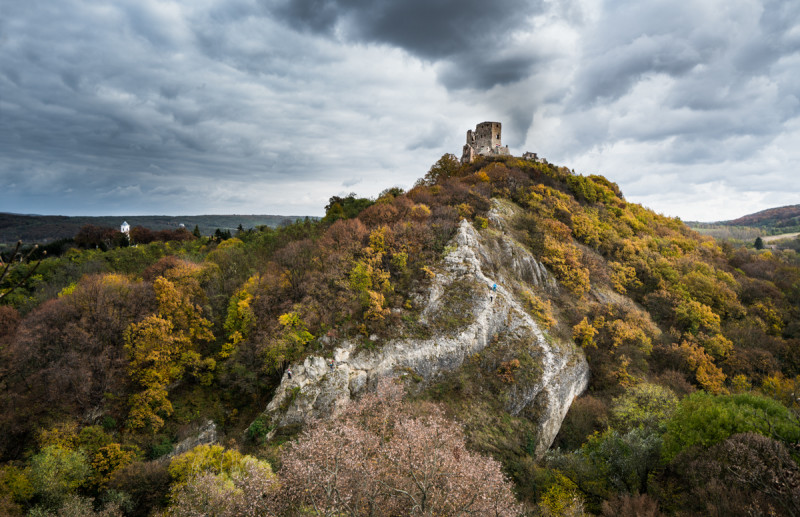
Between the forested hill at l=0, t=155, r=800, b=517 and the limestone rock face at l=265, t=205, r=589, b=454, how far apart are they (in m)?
0.41

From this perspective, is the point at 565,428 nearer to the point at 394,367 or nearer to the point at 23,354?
the point at 394,367

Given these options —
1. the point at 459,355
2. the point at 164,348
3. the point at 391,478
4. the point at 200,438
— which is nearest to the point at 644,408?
the point at 459,355

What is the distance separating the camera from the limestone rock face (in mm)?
29156

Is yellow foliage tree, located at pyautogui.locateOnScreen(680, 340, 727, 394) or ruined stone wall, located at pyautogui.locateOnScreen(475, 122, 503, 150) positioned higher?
ruined stone wall, located at pyautogui.locateOnScreen(475, 122, 503, 150)

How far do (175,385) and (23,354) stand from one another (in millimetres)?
10499

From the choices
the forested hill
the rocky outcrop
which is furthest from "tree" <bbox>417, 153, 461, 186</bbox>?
the rocky outcrop

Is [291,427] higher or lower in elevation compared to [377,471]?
lower

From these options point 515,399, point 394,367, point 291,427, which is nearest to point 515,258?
point 515,399

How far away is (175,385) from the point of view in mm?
32719

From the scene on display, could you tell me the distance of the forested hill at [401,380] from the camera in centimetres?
1905

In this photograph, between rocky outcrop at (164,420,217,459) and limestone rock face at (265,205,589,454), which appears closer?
rocky outcrop at (164,420,217,459)

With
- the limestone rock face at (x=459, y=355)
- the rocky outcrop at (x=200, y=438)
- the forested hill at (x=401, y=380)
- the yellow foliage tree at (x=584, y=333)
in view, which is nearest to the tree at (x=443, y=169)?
the forested hill at (x=401, y=380)

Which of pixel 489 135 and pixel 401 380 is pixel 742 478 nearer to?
pixel 401 380

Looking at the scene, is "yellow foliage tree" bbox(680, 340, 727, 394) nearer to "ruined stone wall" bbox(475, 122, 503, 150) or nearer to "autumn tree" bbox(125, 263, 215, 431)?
"autumn tree" bbox(125, 263, 215, 431)
